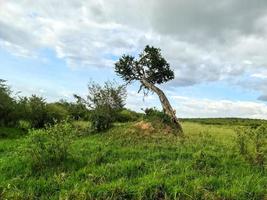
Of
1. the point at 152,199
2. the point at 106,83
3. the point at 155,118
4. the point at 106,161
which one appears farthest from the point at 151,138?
the point at 106,83

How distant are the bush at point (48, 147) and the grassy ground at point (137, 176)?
12.1 inches

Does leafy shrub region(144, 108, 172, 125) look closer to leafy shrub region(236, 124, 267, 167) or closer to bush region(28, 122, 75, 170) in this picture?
leafy shrub region(236, 124, 267, 167)

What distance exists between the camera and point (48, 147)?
1581cm

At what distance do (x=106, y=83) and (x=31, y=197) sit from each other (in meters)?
27.4

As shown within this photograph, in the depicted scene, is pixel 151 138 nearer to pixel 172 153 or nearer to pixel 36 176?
pixel 172 153

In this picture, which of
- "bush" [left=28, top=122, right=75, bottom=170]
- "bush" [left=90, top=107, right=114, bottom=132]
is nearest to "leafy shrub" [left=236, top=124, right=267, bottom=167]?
"bush" [left=28, top=122, right=75, bottom=170]

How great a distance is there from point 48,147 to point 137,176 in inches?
135

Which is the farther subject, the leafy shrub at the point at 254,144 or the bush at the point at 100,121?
the bush at the point at 100,121

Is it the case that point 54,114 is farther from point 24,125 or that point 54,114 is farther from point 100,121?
point 100,121

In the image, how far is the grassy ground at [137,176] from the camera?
1232cm

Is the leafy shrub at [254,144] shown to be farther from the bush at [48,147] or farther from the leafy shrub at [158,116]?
the leafy shrub at [158,116]

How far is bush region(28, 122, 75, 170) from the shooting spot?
51.3ft

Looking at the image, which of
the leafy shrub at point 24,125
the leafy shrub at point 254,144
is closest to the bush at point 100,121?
the leafy shrub at point 24,125

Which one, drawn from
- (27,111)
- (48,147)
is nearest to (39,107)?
(27,111)
